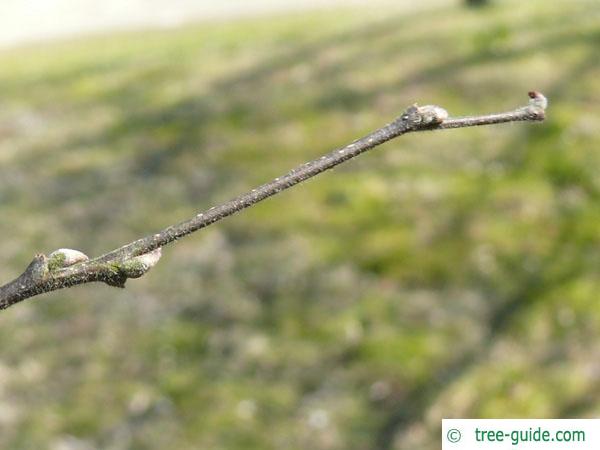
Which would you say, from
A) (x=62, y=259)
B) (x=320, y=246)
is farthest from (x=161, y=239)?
(x=320, y=246)

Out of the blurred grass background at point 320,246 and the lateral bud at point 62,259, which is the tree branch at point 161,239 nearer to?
the lateral bud at point 62,259

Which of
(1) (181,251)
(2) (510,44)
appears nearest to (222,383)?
(1) (181,251)

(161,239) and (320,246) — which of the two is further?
(320,246)

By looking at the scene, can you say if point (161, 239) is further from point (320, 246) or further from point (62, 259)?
point (320, 246)

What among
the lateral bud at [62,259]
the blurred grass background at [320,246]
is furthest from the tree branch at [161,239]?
the blurred grass background at [320,246]

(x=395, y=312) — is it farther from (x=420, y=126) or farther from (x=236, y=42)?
(x=236, y=42)

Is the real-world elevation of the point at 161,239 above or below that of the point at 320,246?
below

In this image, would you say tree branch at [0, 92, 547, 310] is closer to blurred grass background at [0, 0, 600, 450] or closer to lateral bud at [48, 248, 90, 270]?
lateral bud at [48, 248, 90, 270]
